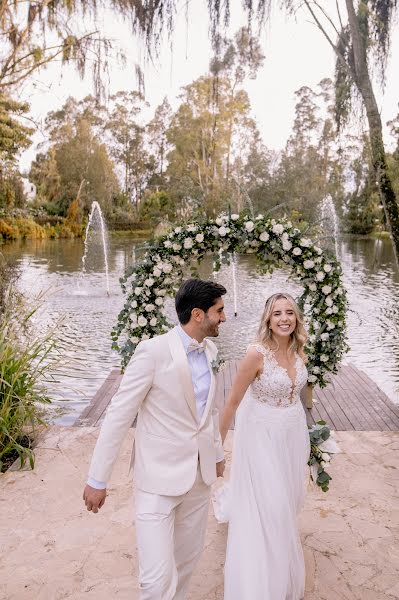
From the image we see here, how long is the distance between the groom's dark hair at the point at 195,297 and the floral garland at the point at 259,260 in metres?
2.82

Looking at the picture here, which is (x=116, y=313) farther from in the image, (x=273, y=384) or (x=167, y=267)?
(x=273, y=384)

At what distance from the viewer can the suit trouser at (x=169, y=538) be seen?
2.14m

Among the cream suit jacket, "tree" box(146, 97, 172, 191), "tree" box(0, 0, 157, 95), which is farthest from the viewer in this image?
"tree" box(146, 97, 172, 191)

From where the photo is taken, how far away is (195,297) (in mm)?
2355

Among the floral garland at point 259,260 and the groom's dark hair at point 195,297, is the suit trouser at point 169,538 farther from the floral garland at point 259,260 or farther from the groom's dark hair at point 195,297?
the floral garland at point 259,260

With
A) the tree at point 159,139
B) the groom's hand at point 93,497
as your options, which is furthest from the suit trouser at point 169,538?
the tree at point 159,139

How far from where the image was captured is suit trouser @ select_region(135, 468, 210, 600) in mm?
2143

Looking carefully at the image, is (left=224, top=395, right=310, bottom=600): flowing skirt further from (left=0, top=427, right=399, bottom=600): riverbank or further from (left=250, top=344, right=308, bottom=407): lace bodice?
(left=0, top=427, right=399, bottom=600): riverbank

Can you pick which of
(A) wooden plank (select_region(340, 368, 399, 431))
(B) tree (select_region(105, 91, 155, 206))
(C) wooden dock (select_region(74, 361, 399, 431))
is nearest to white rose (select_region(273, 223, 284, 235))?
(C) wooden dock (select_region(74, 361, 399, 431))

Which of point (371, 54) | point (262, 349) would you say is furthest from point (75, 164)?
point (262, 349)

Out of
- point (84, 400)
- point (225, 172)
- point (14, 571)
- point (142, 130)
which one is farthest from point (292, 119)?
point (14, 571)

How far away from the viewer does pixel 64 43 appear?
7832mm

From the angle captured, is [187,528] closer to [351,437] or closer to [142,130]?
[351,437]

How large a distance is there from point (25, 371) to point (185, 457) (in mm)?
2962
